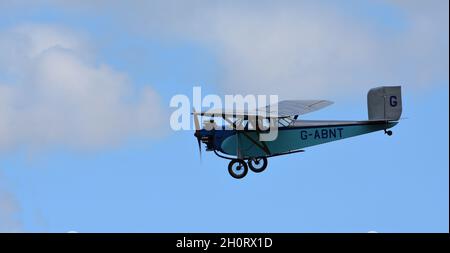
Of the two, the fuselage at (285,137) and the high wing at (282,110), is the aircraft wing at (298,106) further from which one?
the fuselage at (285,137)

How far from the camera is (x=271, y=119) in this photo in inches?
1838

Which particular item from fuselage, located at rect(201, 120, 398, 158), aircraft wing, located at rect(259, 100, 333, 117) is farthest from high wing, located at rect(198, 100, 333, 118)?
fuselage, located at rect(201, 120, 398, 158)

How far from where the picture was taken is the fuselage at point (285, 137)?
153ft

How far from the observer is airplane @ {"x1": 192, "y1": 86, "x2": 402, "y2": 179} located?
46719 millimetres

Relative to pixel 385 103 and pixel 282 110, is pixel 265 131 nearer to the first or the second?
pixel 282 110

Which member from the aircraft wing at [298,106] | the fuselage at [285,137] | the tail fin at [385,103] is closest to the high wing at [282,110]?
the aircraft wing at [298,106]

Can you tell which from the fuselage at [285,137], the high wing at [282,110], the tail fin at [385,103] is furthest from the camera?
the tail fin at [385,103]

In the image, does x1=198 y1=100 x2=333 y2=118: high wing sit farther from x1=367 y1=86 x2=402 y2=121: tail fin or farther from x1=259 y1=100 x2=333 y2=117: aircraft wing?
x1=367 y1=86 x2=402 y2=121: tail fin

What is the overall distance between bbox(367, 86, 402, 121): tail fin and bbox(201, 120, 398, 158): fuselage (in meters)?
0.76

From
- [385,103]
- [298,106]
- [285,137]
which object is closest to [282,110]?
[285,137]
